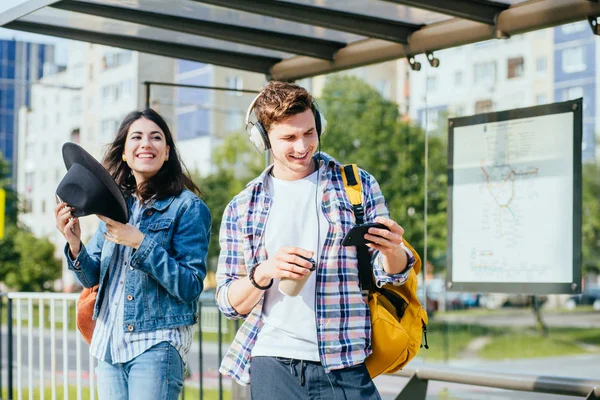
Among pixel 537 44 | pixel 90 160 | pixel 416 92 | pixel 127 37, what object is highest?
pixel 537 44

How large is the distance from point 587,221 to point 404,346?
3607 cm

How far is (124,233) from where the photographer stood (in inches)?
134

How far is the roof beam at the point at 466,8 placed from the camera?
4.92 meters

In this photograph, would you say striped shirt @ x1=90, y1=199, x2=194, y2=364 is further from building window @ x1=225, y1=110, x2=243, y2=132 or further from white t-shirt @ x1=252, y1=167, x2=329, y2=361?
building window @ x1=225, y1=110, x2=243, y2=132

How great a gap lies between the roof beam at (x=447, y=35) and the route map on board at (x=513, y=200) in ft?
2.02

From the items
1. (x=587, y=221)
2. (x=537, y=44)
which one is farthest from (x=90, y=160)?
(x=537, y=44)

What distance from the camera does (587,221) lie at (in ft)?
122

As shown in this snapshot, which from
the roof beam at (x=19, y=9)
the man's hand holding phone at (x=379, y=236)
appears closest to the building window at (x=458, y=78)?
the roof beam at (x=19, y=9)

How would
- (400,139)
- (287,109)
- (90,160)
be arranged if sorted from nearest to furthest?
1. (287,109)
2. (90,160)
3. (400,139)

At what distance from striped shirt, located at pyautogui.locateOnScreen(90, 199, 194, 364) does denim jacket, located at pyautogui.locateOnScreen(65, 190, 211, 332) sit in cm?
2

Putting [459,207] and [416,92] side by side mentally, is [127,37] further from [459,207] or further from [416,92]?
[416,92]

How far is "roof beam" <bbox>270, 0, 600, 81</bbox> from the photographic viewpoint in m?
4.81

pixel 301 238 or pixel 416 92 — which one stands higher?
pixel 416 92

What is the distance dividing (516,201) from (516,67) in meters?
57.2
